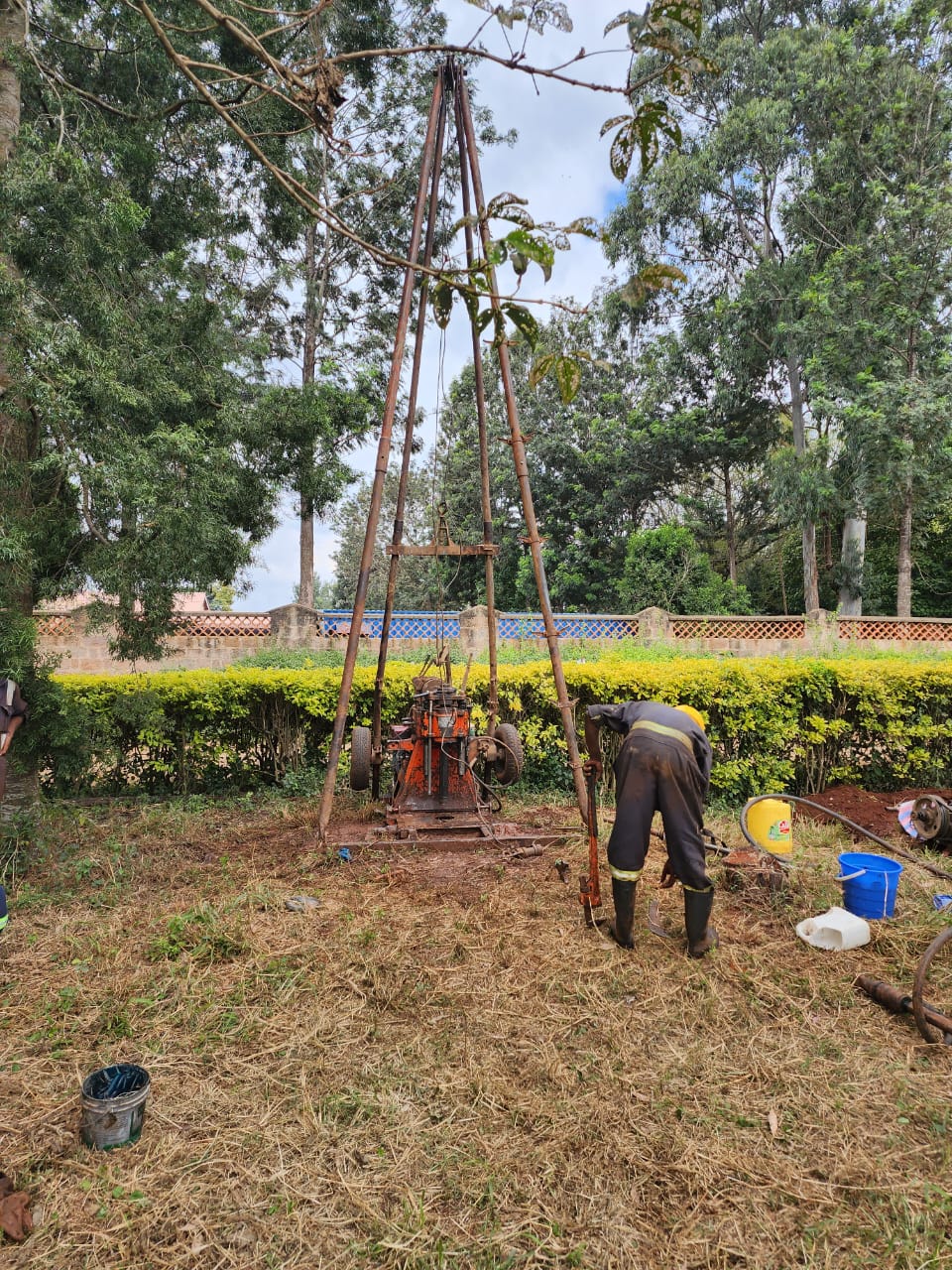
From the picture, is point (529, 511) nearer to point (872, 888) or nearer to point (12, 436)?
point (872, 888)

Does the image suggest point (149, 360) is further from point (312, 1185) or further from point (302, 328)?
point (302, 328)

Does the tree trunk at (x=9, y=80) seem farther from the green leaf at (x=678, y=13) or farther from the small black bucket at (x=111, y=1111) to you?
the small black bucket at (x=111, y=1111)

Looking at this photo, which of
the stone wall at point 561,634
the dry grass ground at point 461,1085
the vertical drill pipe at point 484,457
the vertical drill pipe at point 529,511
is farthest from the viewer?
the stone wall at point 561,634

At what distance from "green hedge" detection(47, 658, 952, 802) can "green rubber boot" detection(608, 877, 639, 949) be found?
2861mm

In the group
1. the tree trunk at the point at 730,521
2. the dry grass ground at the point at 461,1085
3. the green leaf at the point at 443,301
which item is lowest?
the dry grass ground at the point at 461,1085

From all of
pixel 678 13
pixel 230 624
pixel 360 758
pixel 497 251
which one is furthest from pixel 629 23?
pixel 230 624

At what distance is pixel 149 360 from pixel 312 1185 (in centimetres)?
456

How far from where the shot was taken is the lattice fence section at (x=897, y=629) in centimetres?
1490

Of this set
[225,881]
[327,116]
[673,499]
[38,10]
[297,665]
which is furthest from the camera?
[673,499]

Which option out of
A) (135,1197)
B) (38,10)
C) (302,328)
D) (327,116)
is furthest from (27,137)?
(302,328)

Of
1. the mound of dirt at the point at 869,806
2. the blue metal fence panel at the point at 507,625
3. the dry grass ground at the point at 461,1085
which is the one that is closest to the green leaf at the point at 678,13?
the dry grass ground at the point at 461,1085

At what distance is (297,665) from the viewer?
12.0m

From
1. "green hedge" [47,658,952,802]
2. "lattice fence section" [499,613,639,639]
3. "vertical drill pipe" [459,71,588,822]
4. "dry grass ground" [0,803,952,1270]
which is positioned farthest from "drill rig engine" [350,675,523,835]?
"lattice fence section" [499,613,639,639]

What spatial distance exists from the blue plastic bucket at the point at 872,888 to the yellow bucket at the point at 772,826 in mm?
570
